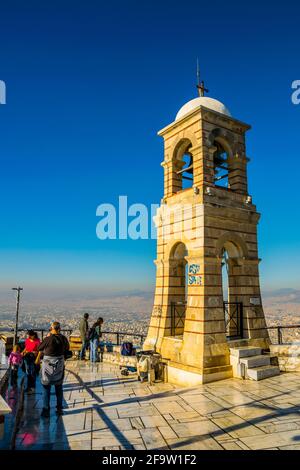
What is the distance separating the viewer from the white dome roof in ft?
40.9

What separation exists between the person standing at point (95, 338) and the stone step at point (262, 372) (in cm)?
614

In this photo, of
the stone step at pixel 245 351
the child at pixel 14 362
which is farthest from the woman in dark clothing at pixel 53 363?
the stone step at pixel 245 351

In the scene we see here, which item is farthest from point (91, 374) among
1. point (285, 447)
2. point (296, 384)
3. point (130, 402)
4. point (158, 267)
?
point (285, 447)

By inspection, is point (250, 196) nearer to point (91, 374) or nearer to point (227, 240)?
point (227, 240)

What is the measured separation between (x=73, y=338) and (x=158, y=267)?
5503 mm

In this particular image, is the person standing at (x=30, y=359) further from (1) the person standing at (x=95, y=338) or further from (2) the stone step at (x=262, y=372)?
(2) the stone step at (x=262, y=372)

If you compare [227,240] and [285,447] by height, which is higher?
[227,240]

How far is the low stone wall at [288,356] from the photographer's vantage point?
10.9 m

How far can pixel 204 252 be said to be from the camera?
10.7 meters

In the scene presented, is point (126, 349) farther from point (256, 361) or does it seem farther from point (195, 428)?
point (195, 428)

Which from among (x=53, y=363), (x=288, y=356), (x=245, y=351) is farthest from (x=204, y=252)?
(x=53, y=363)

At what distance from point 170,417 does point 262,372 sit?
4355 millimetres

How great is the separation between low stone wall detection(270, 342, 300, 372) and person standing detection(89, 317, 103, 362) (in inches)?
268
